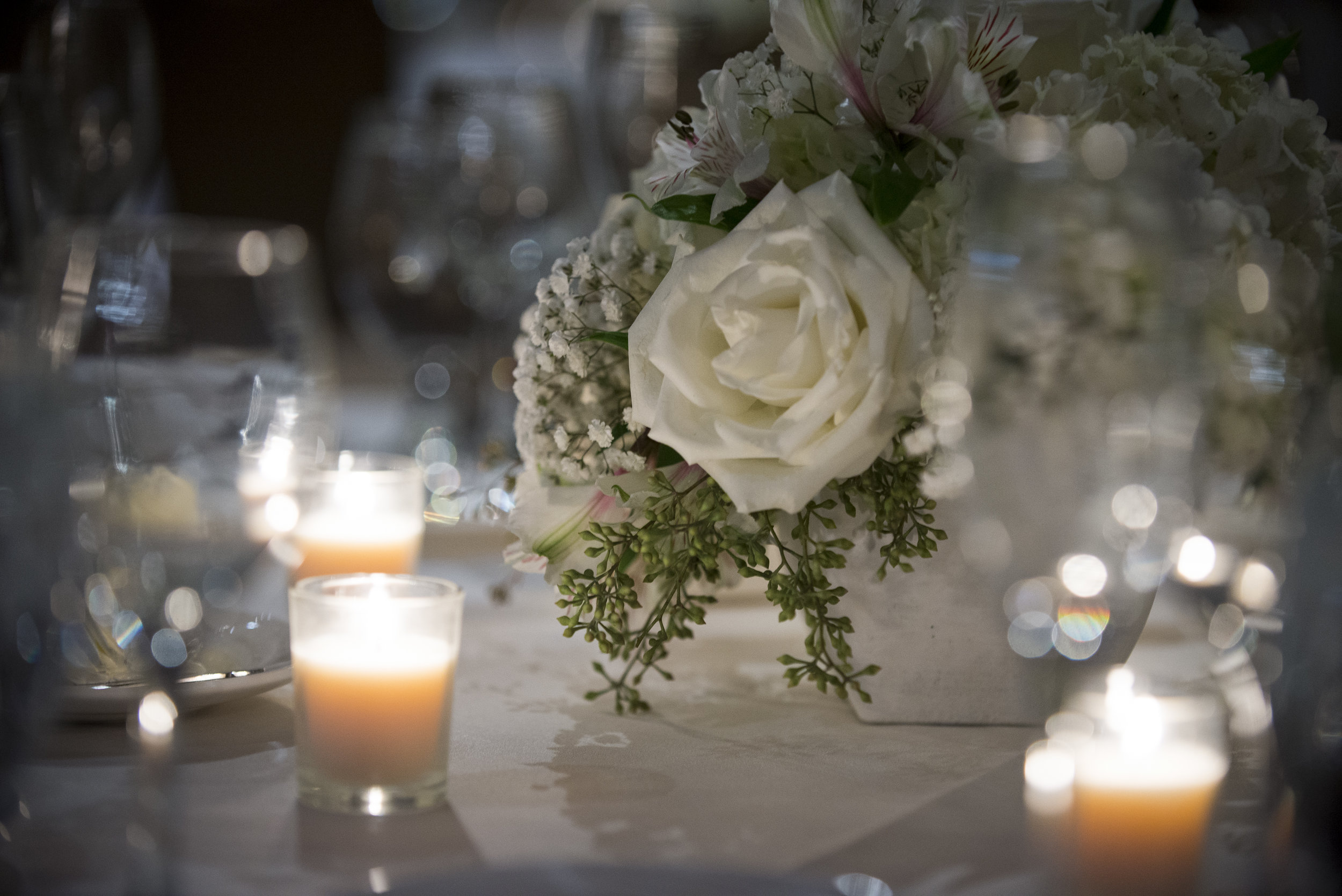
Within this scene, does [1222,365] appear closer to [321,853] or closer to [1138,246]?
[1138,246]

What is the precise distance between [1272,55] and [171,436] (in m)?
0.59

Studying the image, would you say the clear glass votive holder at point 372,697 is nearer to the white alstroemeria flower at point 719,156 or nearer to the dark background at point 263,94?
the white alstroemeria flower at point 719,156

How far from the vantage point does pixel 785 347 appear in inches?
20.2

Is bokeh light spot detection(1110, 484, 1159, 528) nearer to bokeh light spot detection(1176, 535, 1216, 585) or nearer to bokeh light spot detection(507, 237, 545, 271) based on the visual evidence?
bokeh light spot detection(1176, 535, 1216, 585)

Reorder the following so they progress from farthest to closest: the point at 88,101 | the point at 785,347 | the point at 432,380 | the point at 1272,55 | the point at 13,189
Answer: the point at 432,380, the point at 88,101, the point at 13,189, the point at 1272,55, the point at 785,347

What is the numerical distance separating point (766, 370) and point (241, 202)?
3.55 metres

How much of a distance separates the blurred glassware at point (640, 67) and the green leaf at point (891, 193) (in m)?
0.96

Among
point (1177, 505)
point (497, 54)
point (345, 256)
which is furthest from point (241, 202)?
point (1177, 505)

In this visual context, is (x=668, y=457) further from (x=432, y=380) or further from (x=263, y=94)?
(x=263, y=94)

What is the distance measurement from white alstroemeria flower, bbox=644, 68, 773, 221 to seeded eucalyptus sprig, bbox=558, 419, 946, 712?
0.13 meters

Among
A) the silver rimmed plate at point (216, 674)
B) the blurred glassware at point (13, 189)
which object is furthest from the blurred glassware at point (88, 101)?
the silver rimmed plate at point (216, 674)

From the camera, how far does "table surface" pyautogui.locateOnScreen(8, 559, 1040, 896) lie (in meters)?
0.44

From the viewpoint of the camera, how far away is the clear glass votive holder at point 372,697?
50cm

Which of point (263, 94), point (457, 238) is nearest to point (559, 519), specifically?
point (457, 238)
